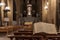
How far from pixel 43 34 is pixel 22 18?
1776cm

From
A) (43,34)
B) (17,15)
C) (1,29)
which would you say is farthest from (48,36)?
(17,15)

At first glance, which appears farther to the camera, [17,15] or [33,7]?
[33,7]

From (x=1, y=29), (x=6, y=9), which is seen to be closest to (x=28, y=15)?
(x=6, y=9)

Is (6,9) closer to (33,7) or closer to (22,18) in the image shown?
(22,18)

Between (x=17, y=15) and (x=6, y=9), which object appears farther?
(x=17, y=15)

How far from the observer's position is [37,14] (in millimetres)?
24234

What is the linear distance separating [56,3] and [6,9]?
759 cm

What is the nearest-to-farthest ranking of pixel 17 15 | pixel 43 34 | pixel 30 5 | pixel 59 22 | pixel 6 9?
pixel 43 34
pixel 59 22
pixel 6 9
pixel 17 15
pixel 30 5

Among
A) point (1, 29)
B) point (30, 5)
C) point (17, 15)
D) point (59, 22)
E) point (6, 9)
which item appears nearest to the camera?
point (59, 22)

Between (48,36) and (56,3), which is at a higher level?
(56,3)

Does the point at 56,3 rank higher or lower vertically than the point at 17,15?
higher

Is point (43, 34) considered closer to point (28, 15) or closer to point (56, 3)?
point (56, 3)

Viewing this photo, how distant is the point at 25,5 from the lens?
25000mm

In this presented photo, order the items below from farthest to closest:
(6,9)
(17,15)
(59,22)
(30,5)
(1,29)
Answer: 1. (30,5)
2. (17,15)
3. (6,9)
4. (1,29)
5. (59,22)
